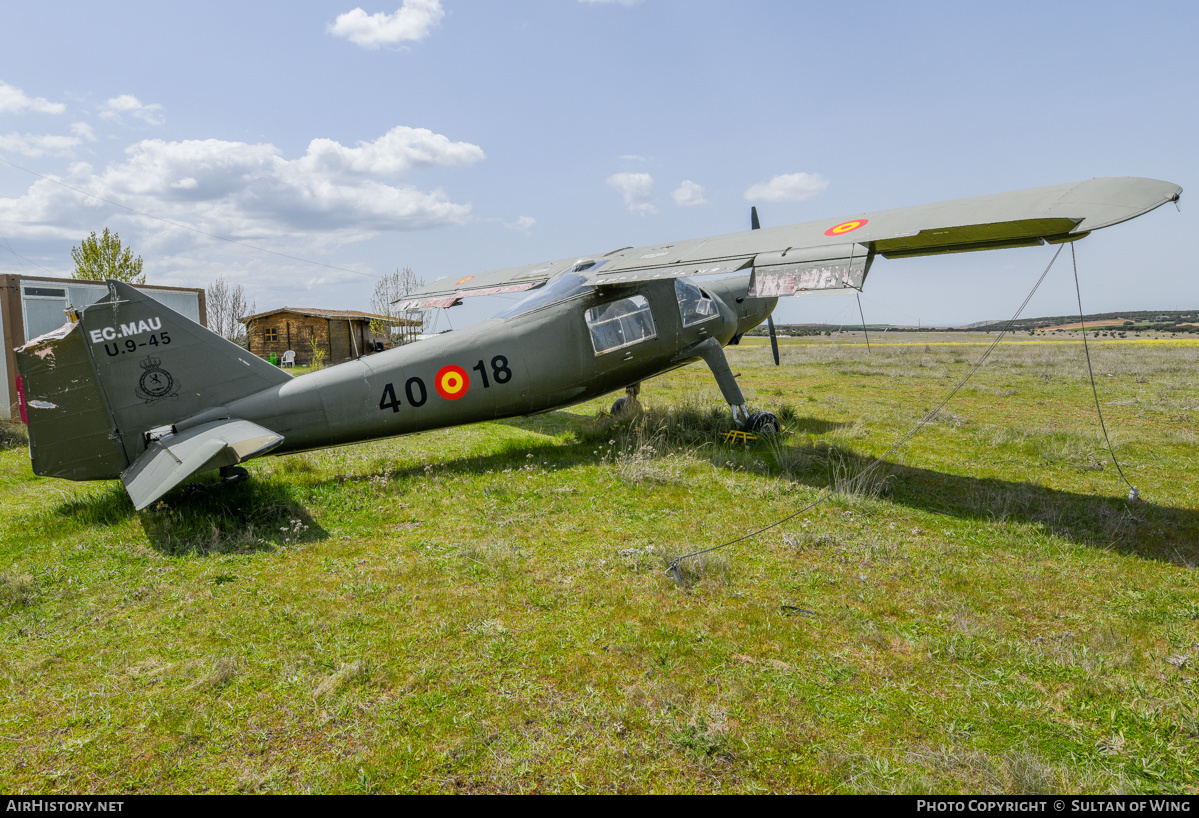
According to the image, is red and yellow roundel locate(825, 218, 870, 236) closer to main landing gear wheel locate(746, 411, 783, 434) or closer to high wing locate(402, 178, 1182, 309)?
high wing locate(402, 178, 1182, 309)

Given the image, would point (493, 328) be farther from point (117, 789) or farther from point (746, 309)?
point (117, 789)

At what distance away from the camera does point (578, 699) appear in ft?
11.7

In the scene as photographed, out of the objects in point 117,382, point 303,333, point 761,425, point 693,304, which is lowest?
point 761,425

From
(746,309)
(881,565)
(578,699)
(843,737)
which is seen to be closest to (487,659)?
(578,699)

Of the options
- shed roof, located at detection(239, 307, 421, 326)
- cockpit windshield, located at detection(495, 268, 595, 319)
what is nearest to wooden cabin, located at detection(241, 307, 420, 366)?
shed roof, located at detection(239, 307, 421, 326)

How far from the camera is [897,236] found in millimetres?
6777

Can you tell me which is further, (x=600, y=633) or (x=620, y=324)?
(x=620, y=324)

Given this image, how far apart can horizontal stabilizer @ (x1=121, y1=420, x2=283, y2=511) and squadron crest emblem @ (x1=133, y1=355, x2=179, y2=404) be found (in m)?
0.55

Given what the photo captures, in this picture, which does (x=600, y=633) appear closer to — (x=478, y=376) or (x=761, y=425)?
(x=478, y=376)

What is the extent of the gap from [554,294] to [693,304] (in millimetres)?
2677

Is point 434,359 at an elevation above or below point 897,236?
below

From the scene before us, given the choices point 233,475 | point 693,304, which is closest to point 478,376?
point 233,475

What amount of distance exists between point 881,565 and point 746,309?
7.32 m

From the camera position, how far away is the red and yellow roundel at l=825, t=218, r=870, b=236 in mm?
7618
